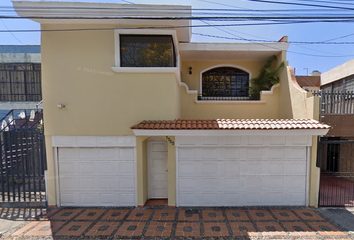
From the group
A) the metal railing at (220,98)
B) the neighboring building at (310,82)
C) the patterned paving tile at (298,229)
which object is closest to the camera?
the patterned paving tile at (298,229)

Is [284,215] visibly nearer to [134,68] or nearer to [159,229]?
[159,229]

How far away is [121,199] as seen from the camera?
543 cm

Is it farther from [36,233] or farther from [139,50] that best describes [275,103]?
[36,233]

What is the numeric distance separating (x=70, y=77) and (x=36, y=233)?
4.49 m

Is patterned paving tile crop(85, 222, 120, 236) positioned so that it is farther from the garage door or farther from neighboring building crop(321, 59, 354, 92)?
neighboring building crop(321, 59, 354, 92)

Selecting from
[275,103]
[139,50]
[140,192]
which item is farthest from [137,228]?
[275,103]

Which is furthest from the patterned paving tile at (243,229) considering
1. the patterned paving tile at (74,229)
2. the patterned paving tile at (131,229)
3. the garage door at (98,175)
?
the patterned paving tile at (74,229)

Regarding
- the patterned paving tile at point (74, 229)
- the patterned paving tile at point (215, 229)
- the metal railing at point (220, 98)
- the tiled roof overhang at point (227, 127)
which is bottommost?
the patterned paving tile at point (74, 229)

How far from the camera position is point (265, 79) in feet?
26.1

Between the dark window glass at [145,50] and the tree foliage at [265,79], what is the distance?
499 centimetres

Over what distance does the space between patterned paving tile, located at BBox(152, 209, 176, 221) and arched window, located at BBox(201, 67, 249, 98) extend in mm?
5723

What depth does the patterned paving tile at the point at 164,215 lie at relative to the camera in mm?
4750

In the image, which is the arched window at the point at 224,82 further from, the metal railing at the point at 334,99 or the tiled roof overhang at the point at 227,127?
the tiled roof overhang at the point at 227,127

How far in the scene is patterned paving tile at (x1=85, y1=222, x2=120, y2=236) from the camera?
4215 mm
